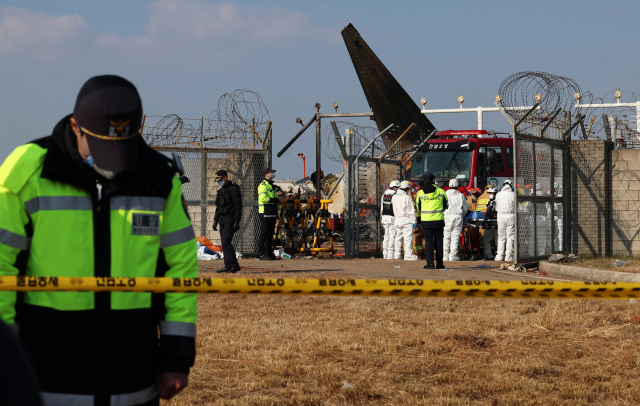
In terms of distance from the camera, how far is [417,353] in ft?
18.5

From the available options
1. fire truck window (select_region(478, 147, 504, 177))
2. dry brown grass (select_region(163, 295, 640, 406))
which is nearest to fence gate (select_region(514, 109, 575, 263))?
fire truck window (select_region(478, 147, 504, 177))

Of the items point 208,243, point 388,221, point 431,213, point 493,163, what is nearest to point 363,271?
point 431,213

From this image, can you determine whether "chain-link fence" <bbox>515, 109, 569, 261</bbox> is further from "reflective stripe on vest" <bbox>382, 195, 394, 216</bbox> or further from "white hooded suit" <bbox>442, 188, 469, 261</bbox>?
"reflective stripe on vest" <bbox>382, 195, 394, 216</bbox>

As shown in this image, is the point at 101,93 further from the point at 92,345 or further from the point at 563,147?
the point at 563,147

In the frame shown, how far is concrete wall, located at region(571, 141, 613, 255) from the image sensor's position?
14586 mm

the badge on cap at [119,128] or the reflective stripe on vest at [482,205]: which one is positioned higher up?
the reflective stripe on vest at [482,205]

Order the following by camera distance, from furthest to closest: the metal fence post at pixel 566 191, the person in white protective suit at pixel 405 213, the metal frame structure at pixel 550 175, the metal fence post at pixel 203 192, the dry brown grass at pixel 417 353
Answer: the metal fence post at pixel 203 192, the person in white protective suit at pixel 405 213, the metal fence post at pixel 566 191, the metal frame structure at pixel 550 175, the dry brown grass at pixel 417 353

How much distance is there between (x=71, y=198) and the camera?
2.11 m

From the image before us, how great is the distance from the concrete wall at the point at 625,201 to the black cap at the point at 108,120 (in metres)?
14.4

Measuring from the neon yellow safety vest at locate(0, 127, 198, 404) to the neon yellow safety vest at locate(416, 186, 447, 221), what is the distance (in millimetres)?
10182

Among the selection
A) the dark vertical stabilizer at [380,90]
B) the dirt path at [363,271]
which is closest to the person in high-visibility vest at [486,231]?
the dirt path at [363,271]

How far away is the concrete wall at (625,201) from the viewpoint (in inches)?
573

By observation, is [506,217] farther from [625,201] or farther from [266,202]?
[266,202]

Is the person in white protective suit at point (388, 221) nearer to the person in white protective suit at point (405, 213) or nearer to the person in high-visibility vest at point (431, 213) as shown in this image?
the person in white protective suit at point (405, 213)
